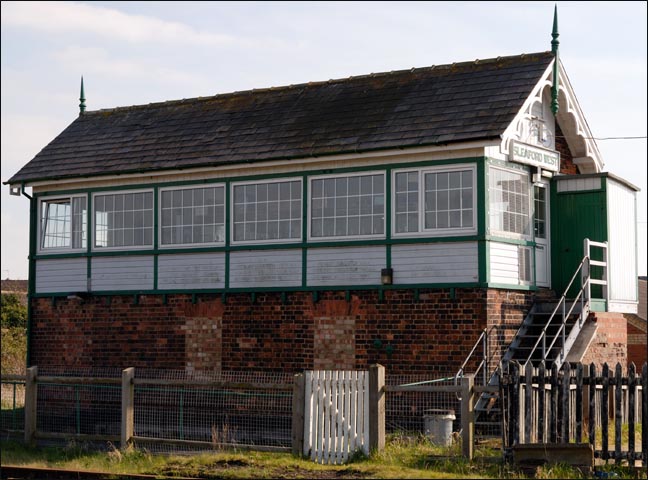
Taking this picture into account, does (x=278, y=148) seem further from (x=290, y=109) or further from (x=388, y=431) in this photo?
(x=388, y=431)

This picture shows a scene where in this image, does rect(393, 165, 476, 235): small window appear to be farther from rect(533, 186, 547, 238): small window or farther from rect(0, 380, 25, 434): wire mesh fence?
rect(0, 380, 25, 434): wire mesh fence

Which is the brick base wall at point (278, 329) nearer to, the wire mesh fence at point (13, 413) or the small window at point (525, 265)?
the small window at point (525, 265)

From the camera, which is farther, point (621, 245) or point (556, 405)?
point (621, 245)

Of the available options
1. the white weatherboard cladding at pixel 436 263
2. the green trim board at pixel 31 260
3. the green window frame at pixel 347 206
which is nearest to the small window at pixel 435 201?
the white weatherboard cladding at pixel 436 263

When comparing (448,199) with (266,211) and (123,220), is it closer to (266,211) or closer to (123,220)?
(266,211)

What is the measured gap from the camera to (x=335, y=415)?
15.3m

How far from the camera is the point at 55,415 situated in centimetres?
2272

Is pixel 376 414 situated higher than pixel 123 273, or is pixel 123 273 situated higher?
pixel 123 273

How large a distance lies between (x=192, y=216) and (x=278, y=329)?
291 cm

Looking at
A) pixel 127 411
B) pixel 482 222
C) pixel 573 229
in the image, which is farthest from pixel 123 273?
pixel 573 229

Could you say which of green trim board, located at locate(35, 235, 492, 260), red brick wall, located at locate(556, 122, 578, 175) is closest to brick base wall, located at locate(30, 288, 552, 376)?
green trim board, located at locate(35, 235, 492, 260)

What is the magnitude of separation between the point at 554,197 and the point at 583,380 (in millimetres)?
7289

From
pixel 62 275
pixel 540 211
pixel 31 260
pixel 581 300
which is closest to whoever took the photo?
pixel 581 300

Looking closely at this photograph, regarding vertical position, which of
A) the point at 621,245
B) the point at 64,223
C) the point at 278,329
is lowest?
the point at 278,329
